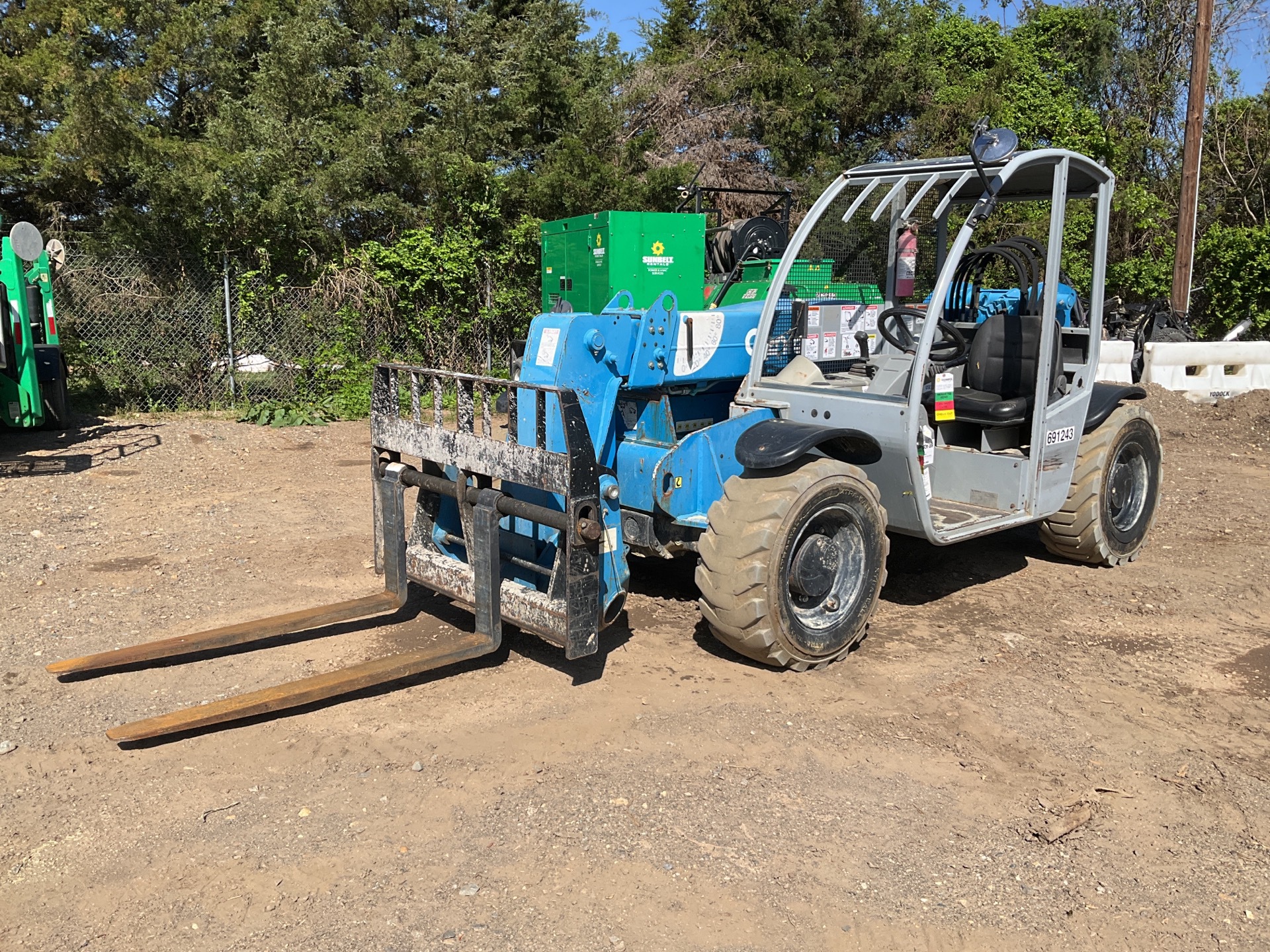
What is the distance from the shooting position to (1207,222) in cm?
2239

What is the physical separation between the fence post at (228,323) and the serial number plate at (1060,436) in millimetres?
9853

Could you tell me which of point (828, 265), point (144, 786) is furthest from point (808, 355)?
point (144, 786)

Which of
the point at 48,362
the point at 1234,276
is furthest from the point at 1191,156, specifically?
the point at 48,362

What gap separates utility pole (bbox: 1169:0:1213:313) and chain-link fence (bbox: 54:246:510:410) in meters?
11.9

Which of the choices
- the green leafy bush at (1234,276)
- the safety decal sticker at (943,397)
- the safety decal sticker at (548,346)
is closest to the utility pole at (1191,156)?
the green leafy bush at (1234,276)

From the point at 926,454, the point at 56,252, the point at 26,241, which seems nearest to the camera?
the point at 926,454

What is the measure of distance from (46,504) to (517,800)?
20.0 ft

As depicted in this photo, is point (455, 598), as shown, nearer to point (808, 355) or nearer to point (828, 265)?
point (808, 355)

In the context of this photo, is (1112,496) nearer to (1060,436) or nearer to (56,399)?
(1060,436)

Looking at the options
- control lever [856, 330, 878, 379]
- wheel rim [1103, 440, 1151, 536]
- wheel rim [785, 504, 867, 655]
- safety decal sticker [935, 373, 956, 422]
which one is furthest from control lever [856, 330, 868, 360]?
wheel rim [1103, 440, 1151, 536]

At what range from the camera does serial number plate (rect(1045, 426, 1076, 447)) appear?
19.5 ft

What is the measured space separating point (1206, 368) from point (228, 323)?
478 inches

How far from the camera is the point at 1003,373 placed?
239 inches

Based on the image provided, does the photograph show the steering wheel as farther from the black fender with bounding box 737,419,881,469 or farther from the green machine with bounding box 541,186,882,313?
the green machine with bounding box 541,186,882,313
